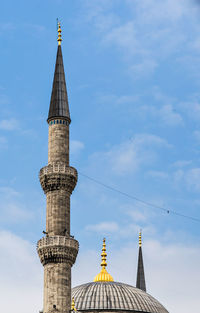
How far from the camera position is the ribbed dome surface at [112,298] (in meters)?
65.8

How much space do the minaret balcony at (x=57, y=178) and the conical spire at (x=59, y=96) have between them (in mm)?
3799

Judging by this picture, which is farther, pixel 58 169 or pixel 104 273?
pixel 104 273

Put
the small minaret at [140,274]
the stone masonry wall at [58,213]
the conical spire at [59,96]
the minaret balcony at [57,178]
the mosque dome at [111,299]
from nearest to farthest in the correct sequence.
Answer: the stone masonry wall at [58,213], the minaret balcony at [57,178], the conical spire at [59,96], the mosque dome at [111,299], the small minaret at [140,274]

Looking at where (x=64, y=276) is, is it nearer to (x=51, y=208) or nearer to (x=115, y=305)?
(x=51, y=208)

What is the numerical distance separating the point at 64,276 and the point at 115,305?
53.4 ft

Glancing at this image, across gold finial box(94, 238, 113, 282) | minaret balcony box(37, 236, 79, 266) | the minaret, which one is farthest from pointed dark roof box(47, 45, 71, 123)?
gold finial box(94, 238, 113, 282)

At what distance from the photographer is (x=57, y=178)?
53.1 meters

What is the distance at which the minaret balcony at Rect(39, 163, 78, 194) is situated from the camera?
53.0 metres

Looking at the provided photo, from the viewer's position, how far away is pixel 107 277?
71.4 meters

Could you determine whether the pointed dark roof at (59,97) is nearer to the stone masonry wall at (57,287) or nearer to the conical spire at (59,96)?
the conical spire at (59,96)

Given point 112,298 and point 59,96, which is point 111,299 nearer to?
point 112,298

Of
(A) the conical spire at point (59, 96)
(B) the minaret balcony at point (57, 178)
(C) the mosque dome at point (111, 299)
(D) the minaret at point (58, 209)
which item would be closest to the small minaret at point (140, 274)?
(C) the mosque dome at point (111, 299)

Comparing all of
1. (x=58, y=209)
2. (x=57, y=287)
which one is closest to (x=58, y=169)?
(x=58, y=209)

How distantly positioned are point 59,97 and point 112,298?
775 inches
